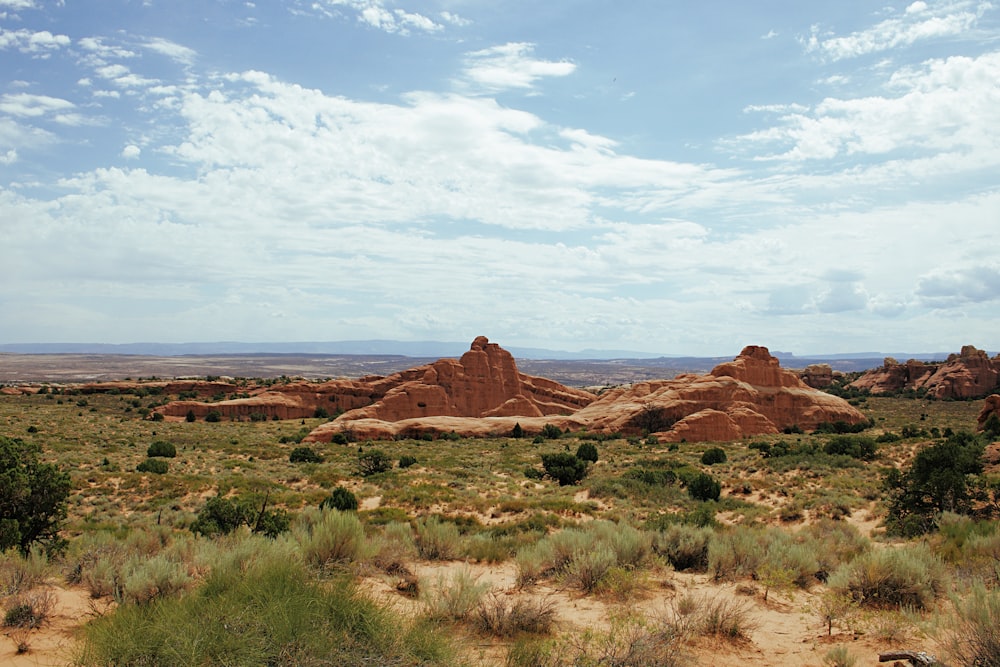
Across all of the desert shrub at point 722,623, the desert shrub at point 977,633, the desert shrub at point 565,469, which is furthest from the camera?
the desert shrub at point 565,469

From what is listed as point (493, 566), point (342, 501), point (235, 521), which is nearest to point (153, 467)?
point (342, 501)

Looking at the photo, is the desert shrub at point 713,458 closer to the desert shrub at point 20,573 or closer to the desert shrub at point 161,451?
the desert shrub at point 161,451

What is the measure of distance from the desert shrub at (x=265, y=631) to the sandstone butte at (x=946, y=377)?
8301 cm

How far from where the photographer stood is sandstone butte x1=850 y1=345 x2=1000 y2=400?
236 ft

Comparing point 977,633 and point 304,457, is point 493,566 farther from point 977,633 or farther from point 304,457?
point 304,457

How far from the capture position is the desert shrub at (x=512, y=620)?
6.70 metres

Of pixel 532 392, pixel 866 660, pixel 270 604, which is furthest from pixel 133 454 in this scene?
pixel 532 392

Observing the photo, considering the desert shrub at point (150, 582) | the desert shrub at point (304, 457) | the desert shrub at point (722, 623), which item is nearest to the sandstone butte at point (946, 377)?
the desert shrub at point (304, 457)

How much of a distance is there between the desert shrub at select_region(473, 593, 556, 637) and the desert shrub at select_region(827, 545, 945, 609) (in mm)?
4175

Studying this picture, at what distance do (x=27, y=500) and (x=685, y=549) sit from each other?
11.5 meters

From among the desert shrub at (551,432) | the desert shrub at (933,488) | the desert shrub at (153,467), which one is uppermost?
the desert shrub at (933,488)

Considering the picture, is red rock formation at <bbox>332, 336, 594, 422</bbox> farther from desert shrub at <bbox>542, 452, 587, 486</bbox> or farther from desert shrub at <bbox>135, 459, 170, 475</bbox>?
desert shrub at <bbox>542, 452, 587, 486</bbox>

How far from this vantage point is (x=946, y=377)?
7456cm

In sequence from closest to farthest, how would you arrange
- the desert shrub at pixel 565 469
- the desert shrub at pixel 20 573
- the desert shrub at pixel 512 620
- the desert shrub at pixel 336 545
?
the desert shrub at pixel 512 620
the desert shrub at pixel 20 573
the desert shrub at pixel 336 545
the desert shrub at pixel 565 469
